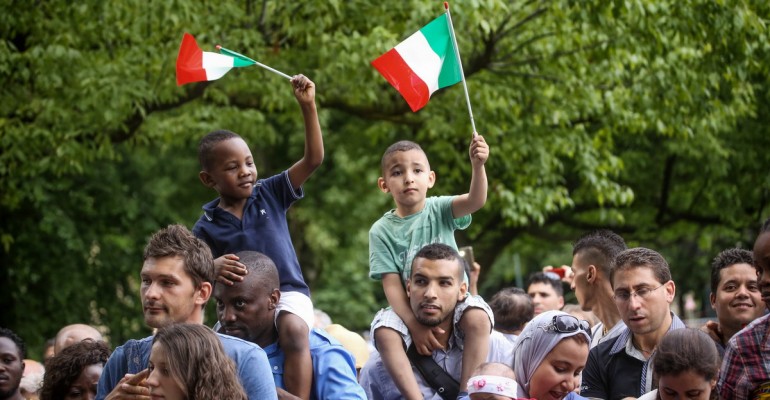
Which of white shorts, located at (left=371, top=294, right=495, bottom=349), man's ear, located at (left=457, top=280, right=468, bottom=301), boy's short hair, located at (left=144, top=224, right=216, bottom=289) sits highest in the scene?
Answer: boy's short hair, located at (left=144, top=224, right=216, bottom=289)

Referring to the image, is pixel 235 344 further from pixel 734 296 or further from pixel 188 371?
pixel 734 296

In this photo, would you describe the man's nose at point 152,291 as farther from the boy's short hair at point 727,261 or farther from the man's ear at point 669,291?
the boy's short hair at point 727,261

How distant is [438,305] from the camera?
595 centimetres

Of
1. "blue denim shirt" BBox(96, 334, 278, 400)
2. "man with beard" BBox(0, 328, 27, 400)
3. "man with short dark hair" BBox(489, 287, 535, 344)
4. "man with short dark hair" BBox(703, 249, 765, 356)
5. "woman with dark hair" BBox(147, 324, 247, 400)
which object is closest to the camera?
"woman with dark hair" BBox(147, 324, 247, 400)

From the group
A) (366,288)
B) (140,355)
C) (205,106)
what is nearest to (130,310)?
(205,106)

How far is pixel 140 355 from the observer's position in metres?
4.73

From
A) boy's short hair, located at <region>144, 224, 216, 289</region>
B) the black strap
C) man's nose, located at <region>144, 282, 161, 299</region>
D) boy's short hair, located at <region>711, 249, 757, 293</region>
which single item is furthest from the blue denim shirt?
boy's short hair, located at <region>711, 249, 757, 293</region>

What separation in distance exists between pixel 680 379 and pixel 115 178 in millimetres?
12922

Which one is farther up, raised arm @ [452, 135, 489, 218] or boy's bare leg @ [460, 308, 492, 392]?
raised arm @ [452, 135, 489, 218]

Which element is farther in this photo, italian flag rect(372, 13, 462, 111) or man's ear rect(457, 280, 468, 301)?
italian flag rect(372, 13, 462, 111)

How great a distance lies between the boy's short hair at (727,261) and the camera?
6.36 m

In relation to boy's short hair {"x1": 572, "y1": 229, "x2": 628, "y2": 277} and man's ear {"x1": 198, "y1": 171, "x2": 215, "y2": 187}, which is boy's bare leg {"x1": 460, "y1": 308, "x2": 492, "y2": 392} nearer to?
boy's short hair {"x1": 572, "y1": 229, "x2": 628, "y2": 277}

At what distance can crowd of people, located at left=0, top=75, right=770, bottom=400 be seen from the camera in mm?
4352

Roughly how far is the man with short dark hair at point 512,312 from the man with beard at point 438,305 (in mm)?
1848
